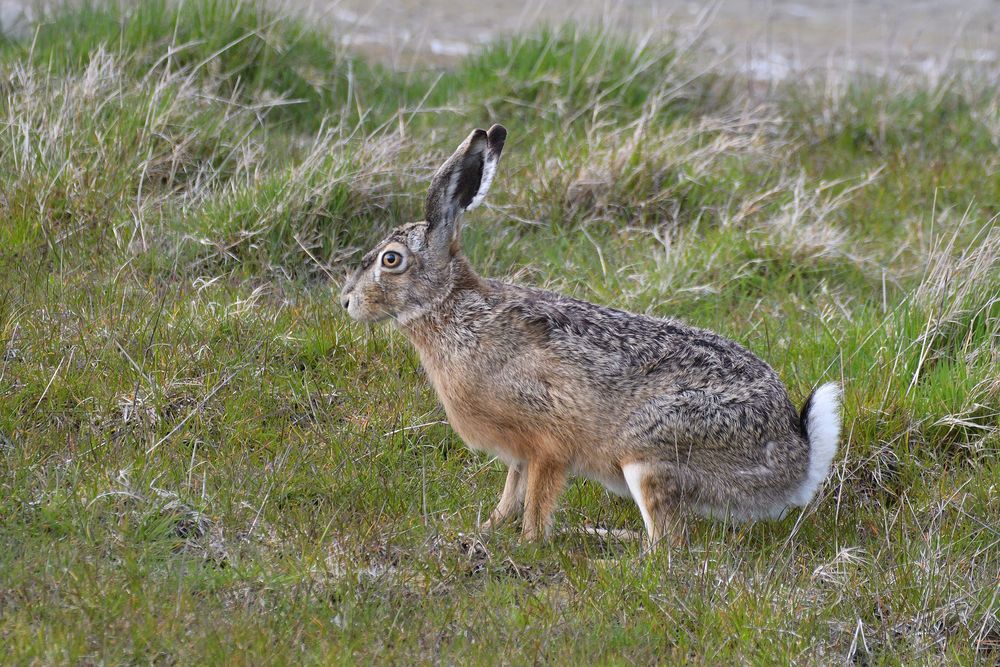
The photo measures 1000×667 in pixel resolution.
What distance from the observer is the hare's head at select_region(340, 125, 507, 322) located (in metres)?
5.17

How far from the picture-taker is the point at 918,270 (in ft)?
22.6

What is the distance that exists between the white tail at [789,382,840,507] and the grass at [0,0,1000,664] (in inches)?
5.8

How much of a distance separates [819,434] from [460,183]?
5.42 feet

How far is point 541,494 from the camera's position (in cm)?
482

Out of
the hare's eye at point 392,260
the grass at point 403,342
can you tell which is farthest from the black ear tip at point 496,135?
the grass at point 403,342

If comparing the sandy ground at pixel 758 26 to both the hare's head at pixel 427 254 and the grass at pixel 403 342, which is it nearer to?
the grass at pixel 403 342

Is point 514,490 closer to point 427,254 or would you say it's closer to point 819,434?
point 427,254

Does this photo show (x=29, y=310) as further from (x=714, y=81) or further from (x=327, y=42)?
(x=714, y=81)

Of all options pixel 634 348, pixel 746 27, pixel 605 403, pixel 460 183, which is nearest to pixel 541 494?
pixel 605 403

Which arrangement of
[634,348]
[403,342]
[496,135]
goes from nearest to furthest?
[634,348]
[496,135]
[403,342]

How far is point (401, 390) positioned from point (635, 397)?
1156mm

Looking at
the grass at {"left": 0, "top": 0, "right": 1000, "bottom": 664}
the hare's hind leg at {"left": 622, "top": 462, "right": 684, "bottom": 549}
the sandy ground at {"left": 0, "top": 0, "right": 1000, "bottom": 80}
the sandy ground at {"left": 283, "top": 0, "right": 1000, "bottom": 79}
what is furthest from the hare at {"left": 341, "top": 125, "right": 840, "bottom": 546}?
the sandy ground at {"left": 283, "top": 0, "right": 1000, "bottom": 79}

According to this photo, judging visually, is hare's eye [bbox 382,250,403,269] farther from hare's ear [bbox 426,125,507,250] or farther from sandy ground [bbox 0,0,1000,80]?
sandy ground [bbox 0,0,1000,80]

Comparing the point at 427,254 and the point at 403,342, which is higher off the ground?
the point at 427,254
